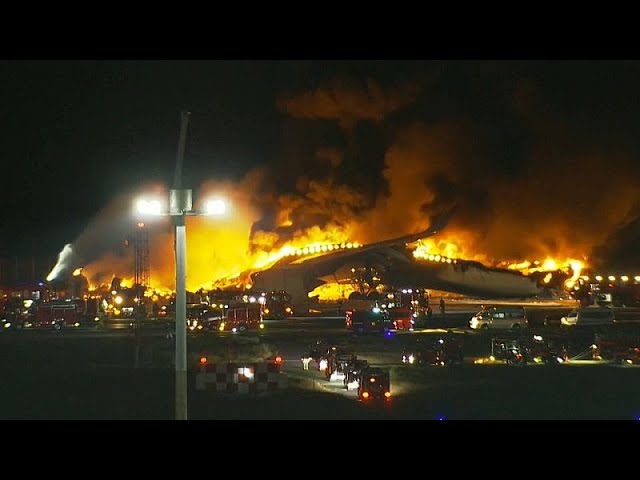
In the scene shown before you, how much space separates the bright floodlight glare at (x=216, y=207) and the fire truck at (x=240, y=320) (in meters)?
→ 25.3

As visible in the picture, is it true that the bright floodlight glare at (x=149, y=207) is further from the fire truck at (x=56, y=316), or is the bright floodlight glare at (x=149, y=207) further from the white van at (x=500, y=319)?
the fire truck at (x=56, y=316)

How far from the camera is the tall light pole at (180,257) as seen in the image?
12203 mm

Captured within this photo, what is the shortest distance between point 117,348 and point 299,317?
2105 cm

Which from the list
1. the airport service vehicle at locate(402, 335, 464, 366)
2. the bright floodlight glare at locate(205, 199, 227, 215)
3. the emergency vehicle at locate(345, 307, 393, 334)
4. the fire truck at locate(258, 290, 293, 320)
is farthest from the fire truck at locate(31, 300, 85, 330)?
the bright floodlight glare at locate(205, 199, 227, 215)

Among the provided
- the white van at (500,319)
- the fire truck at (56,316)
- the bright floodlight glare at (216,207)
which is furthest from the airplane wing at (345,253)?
the bright floodlight glare at (216,207)

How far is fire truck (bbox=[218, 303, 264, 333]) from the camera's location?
38000mm

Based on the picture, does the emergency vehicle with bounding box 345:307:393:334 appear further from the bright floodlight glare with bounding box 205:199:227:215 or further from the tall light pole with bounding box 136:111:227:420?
the tall light pole with bounding box 136:111:227:420

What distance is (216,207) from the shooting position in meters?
12.7

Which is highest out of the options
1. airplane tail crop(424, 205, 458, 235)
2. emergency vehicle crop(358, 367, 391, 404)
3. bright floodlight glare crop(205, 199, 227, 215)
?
airplane tail crop(424, 205, 458, 235)

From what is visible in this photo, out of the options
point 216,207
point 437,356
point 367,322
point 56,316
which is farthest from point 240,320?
point 216,207

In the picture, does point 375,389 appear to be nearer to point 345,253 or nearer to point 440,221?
point 345,253

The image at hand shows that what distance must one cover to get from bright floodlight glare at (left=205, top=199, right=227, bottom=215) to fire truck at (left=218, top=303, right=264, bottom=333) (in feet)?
83.1
